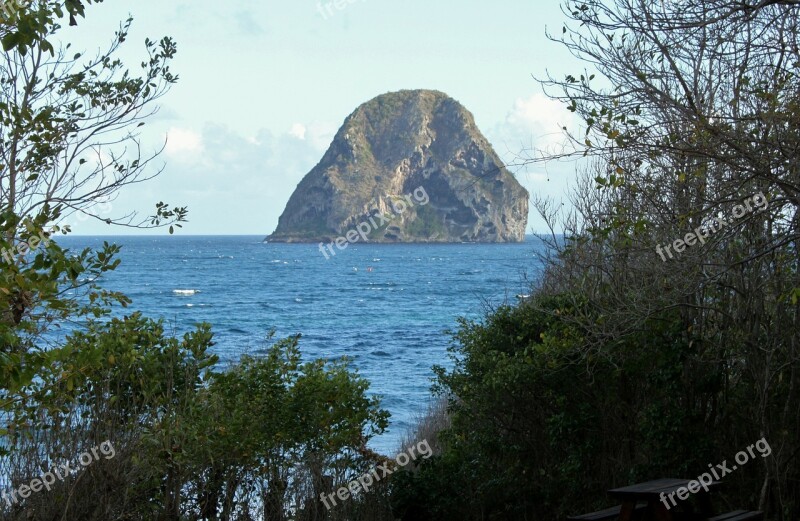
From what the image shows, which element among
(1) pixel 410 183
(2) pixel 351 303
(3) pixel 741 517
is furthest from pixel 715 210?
(1) pixel 410 183

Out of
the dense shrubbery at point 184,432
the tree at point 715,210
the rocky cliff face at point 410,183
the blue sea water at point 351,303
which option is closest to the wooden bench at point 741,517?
the tree at point 715,210

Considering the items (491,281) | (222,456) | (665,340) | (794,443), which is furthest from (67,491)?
(491,281)

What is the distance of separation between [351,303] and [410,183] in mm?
118902

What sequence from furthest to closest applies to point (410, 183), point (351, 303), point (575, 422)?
point (410, 183) → point (351, 303) → point (575, 422)

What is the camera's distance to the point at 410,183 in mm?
180625

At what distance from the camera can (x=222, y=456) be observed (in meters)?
7.41

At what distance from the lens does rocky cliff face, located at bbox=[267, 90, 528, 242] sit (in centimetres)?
17488

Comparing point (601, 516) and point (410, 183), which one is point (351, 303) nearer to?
point (601, 516)

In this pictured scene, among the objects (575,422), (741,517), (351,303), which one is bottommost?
(351,303)

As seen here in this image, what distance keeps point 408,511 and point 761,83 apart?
519cm

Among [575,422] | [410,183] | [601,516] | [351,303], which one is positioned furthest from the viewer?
[410,183]

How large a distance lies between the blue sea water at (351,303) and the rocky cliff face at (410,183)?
155 feet

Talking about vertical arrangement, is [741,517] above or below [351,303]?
above

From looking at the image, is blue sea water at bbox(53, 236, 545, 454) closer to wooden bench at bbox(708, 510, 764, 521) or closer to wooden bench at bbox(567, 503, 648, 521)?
wooden bench at bbox(567, 503, 648, 521)
